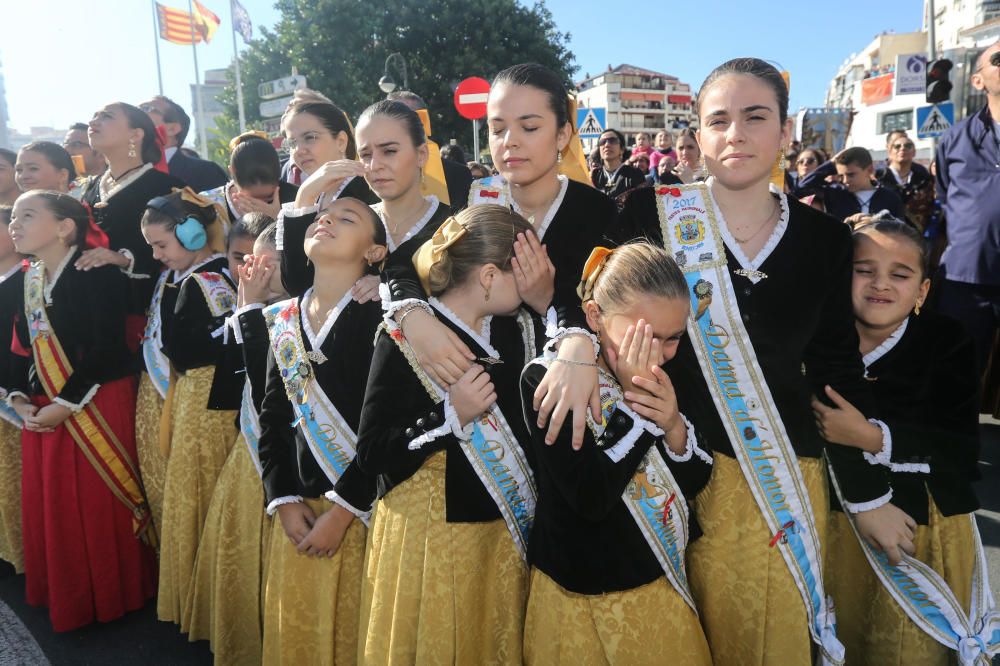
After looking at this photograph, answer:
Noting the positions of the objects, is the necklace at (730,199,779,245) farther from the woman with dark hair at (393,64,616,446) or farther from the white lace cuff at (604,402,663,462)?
the white lace cuff at (604,402,663,462)

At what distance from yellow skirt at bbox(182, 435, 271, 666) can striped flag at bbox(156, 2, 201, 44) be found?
2614cm

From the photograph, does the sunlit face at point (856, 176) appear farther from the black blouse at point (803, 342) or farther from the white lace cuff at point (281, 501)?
the white lace cuff at point (281, 501)

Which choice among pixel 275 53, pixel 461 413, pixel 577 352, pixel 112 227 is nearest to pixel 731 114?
pixel 577 352

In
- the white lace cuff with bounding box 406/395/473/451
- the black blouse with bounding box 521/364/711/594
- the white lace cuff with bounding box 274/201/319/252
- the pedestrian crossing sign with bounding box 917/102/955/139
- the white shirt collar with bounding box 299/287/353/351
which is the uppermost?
the pedestrian crossing sign with bounding box 917/102/955/139

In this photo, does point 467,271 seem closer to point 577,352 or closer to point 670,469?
point 577,352

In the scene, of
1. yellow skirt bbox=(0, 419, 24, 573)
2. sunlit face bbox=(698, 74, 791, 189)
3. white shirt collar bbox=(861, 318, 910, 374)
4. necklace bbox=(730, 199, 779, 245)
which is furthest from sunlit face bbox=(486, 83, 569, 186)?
yellow skirt bbox=(0, 419, 24, 573)

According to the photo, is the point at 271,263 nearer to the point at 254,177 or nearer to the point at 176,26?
the point at 254,177

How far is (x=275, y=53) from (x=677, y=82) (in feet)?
280

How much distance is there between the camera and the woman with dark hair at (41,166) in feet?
12.5

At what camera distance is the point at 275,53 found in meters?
23.5

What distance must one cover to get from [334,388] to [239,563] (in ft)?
3.04

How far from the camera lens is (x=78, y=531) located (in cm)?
291

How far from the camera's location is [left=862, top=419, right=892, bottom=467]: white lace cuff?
5.86 feet

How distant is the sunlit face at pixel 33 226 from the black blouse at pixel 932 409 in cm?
332
